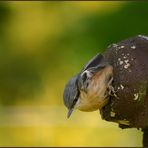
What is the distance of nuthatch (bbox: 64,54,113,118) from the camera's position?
49.0 inches

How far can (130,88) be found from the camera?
4.02 feet

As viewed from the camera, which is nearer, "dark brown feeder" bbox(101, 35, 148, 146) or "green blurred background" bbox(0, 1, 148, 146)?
"dark brown feeder" bbox(101, 35, 148, 146)

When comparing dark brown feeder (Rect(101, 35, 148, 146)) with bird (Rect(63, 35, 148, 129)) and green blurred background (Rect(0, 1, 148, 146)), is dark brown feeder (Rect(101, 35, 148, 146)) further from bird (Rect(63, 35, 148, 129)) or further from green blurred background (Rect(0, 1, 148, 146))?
green blurred background (Rect(0, 1, 148, 146))

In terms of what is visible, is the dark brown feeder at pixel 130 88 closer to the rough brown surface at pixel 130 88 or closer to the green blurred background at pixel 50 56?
the rough brown surface at pixel 130 88

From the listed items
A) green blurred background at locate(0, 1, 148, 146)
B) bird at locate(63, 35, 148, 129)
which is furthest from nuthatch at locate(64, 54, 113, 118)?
green blurred background at locate(0, 1, 148, 146)

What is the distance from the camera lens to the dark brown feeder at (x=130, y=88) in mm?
1219

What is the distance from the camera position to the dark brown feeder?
1219 millimetres

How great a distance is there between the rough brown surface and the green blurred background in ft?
6.94

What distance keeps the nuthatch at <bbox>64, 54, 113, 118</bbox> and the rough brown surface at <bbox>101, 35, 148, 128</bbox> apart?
0.02m

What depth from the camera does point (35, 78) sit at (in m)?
3.90

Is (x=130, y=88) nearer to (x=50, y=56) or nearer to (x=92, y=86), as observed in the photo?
(x=92, y=86)

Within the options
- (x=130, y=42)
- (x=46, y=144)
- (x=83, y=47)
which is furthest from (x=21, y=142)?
(x=130, y=42)

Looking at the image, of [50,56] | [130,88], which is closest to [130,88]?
[130,88]

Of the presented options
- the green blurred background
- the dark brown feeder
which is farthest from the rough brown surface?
the green blurred background
